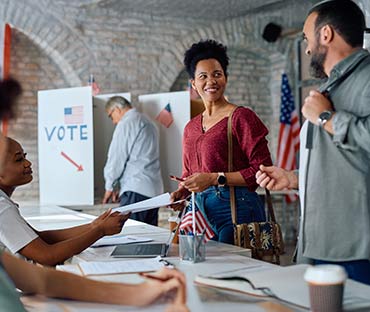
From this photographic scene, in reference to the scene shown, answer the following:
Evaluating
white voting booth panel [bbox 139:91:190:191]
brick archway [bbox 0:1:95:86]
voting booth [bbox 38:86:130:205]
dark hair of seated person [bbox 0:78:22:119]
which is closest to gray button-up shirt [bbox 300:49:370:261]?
dark hair of seated person [bbox 0:78:22:119]

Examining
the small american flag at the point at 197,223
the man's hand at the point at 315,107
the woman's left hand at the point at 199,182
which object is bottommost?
the small american flag at the point at 197,223

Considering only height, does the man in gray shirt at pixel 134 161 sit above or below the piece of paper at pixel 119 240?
above

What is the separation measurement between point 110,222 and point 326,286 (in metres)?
1.24

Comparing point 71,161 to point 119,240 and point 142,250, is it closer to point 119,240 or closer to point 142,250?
point 119,240

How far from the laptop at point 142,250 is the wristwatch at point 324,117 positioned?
0.70 m

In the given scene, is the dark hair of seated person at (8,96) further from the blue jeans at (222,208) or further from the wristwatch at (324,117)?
the blue jeans at (222,208)

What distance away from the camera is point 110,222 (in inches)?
83.1

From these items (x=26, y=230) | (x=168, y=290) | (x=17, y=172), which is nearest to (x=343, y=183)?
(x=168, y=290)

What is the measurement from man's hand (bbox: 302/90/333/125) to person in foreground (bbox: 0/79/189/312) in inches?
25.5

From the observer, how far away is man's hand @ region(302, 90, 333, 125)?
1576 mm

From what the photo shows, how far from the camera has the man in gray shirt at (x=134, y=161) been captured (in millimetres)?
4965

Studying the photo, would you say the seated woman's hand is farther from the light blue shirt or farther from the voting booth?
the voting booth

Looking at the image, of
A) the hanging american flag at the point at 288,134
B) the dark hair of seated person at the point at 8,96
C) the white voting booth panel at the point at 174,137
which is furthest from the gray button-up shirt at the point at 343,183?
the hanging american flag at the point at 288,134

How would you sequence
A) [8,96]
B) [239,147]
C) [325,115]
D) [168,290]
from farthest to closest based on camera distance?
[239,147] → [325,115] → [168,290] → [8,96]
